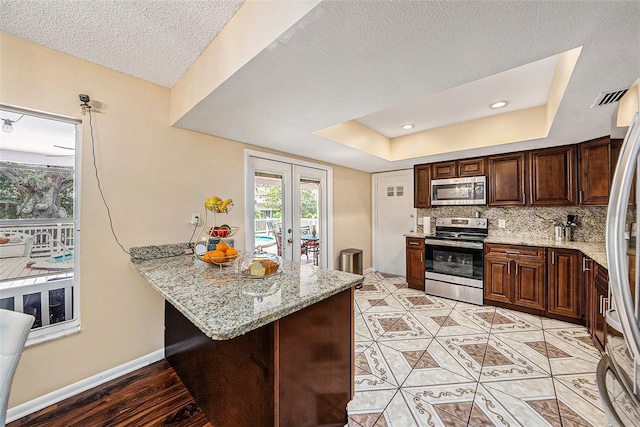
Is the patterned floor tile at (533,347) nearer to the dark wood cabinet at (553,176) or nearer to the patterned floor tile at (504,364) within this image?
the patterned floor tile at (504,364)

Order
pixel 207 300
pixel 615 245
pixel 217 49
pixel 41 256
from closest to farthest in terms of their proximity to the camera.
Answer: pixel 615 245 < pixel 207 300 < pixel 217 49 < pixel 41 256

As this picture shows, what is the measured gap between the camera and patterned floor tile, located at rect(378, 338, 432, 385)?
2.03 metres

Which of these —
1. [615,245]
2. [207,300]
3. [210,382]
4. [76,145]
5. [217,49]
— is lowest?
[210,382]

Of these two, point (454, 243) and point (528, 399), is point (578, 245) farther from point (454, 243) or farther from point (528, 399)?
point (528, 399)

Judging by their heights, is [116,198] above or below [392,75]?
below

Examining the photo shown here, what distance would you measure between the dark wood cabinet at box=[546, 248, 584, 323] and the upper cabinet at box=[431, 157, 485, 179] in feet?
4.54

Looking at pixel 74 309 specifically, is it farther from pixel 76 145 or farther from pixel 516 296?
pixel 516 296

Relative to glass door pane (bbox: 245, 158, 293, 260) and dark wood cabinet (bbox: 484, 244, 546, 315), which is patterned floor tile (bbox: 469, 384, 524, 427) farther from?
glass door pane (bbox: 245, 158, 293, 260)

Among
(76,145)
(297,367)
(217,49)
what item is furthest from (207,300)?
(76,145)

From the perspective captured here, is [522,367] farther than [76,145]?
Yes

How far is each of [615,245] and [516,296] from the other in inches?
125

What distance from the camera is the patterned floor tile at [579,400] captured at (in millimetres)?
1526

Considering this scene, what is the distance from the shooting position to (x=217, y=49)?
163 cm

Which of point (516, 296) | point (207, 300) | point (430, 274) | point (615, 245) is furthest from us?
point (430, 274)
